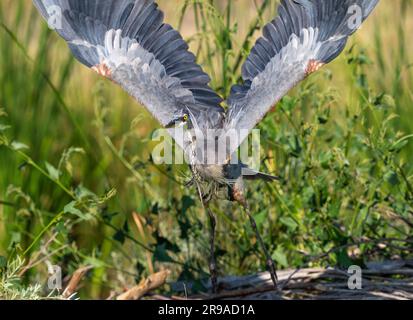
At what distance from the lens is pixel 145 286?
3389 millimetres

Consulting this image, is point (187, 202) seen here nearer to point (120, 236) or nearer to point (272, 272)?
point (120, 236)

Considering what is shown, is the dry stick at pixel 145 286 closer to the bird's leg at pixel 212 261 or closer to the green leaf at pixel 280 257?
the bird's leg at pixel 212 261

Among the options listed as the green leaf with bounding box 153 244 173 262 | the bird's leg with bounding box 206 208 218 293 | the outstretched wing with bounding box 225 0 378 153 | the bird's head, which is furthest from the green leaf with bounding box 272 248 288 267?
the bird's head

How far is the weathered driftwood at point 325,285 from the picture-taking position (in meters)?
3.26

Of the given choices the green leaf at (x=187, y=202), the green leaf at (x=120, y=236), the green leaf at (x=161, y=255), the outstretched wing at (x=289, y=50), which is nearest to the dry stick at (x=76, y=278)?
the green leaf at (x=120, y=236)

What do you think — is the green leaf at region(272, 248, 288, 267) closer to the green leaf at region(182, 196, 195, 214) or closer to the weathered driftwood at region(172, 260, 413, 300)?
the weathered driftwood at region(172, 260, 413, 300)

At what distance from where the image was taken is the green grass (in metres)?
3.37

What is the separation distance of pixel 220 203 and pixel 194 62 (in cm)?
73

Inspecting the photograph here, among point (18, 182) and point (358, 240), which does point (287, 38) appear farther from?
point (18, 182)

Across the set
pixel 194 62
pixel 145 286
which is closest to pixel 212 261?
pixel 145 286

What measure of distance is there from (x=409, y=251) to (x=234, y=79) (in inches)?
34.2
